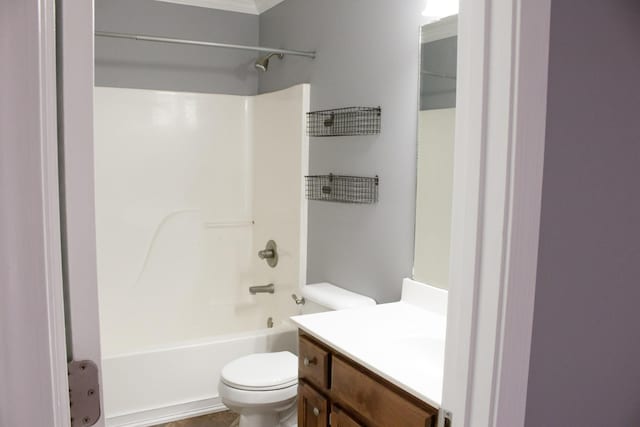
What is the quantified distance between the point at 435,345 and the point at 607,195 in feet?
2.81

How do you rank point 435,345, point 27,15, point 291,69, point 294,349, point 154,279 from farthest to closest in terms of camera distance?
point 154,279
point 291,69
point 294,349
point 435,345
point 27,15

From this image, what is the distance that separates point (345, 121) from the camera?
8.42ft

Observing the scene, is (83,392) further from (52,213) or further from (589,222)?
(589,222)

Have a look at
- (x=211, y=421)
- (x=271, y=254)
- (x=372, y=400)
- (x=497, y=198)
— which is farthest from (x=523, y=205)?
(x=271, y=254)

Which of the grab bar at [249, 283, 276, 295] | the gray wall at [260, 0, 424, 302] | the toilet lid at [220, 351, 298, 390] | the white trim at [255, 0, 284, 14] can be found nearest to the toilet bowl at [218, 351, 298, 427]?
the toilet lid at [220, 351, 298, 390]

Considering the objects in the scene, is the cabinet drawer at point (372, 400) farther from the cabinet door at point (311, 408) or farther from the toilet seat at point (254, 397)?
the toilet seat at point (254, 397)

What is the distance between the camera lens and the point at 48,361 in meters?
0.63

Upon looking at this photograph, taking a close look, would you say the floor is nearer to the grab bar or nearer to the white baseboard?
the white baseboard

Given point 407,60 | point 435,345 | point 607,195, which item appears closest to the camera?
point 607,195

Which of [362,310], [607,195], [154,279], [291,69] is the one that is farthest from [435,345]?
[154,279]

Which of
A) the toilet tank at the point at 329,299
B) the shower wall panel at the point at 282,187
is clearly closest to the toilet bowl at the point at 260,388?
the toilet tank at the point at 329,299

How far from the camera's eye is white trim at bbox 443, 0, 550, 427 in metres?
0.86

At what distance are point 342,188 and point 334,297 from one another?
0.57 m

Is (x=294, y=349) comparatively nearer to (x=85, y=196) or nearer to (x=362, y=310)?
(x=362, y=310)
